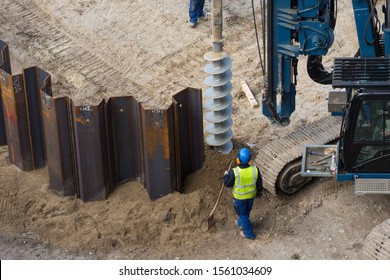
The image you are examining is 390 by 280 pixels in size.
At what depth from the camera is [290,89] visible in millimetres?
15422

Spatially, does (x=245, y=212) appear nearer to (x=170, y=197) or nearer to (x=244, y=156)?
(x=244, y=156)

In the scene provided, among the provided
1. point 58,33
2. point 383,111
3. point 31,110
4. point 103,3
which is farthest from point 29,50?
point 383,111

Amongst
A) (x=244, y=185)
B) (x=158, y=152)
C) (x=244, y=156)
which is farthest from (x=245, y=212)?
(x=158, y=152)

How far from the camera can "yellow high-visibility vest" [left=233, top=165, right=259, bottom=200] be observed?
45.3 feet

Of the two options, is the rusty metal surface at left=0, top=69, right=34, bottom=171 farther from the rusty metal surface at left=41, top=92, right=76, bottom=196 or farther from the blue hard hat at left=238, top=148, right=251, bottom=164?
the blue hard hat at left=238, top=148, right=251, bottom=164

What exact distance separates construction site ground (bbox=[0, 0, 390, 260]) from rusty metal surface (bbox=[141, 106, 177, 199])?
21 centimetres

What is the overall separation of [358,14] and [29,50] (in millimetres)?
8880

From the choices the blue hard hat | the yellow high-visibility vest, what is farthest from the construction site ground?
the blue hard hat

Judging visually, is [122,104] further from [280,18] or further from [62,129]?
[280,18]

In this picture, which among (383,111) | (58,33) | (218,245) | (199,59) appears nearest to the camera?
(383,111)

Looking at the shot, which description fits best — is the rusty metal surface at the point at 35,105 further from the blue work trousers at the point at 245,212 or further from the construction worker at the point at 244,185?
the blue work trousers at the point at 245,212

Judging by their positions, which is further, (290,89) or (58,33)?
(58,33)

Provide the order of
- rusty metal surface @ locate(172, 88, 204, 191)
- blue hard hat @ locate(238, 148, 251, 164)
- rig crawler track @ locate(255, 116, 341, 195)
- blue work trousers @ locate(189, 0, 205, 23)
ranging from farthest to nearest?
blue work trousers @ locate(189, 0, 205, 23) < rusty metal surface @ locate(172, 88, 204, 191) < rig crawler track @ locate(255, 116, 341, 195) < blue hard hat @ locate(238, 148, 251, 164)

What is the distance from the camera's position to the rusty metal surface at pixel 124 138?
1499 cm
